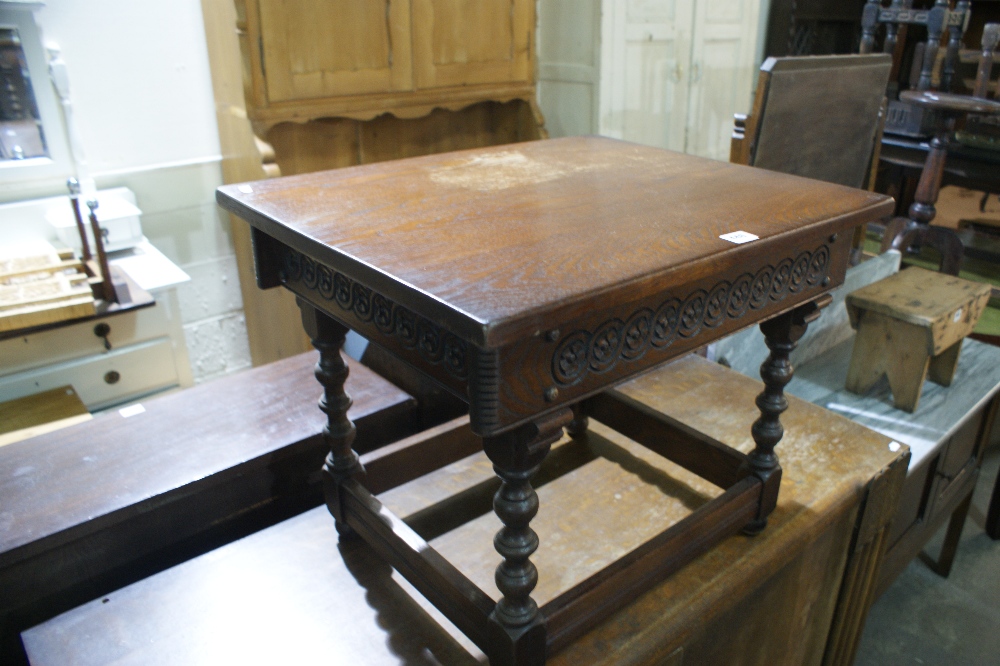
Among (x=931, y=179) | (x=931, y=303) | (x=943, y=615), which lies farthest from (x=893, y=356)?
(x=931, y=179)

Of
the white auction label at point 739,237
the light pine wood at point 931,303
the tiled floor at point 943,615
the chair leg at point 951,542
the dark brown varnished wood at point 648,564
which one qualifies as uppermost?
the white auction label at point 739,237

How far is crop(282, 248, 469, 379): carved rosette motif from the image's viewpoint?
33.6 inches

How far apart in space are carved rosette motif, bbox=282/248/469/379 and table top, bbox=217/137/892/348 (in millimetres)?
65

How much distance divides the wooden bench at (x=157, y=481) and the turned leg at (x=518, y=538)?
676 millimetres

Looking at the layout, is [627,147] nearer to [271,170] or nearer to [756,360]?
[756,360]

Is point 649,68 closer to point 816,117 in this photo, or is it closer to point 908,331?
point 816,117

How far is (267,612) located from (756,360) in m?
1.50

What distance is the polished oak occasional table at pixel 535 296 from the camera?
830 millimetres

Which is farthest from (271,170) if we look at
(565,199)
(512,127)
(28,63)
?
(565,199)

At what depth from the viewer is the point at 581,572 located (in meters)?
1.29

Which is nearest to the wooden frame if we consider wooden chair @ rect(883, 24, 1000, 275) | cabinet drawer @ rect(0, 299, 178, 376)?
cabinet drawer @ rect(0, 299, 178, 376)

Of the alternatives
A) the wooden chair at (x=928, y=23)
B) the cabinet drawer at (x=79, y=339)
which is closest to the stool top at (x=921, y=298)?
the wooden chair at (x=928, y=23)

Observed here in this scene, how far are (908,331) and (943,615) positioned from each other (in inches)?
34.4

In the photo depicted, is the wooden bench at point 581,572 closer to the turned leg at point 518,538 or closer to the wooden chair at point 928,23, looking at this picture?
the turned leg at point 518,538
